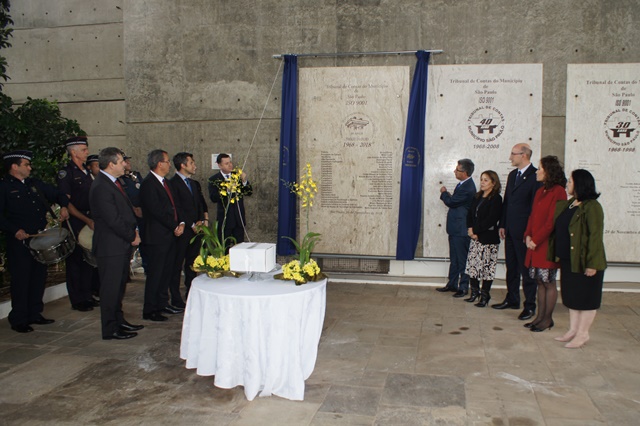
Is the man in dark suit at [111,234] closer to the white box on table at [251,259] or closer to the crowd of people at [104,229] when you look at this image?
the crowd of people at [104,229]

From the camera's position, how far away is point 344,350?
4.42 m

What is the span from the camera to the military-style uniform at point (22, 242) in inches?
191

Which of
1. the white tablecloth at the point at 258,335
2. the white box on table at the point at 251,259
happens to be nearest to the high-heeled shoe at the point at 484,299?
the white tablecloth at the point at 258,335

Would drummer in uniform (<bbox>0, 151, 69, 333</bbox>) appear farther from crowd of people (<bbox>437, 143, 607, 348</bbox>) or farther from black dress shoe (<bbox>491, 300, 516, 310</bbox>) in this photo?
black dress shoe (<bbox>491, 300, 516, 310</bbox>)

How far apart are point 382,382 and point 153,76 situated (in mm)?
5488

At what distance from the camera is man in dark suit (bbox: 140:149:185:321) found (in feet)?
16.7

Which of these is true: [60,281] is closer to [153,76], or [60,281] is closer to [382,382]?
[153,76]

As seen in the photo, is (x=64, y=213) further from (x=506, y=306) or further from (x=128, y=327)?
(x=506, y=306)

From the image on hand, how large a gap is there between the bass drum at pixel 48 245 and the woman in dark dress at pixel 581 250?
4.49 m

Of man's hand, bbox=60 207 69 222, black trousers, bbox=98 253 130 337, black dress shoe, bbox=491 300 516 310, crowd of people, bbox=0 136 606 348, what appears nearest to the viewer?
crowd of people, bbox=0 136 606 348

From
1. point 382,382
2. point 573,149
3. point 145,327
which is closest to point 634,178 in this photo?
point 573,149

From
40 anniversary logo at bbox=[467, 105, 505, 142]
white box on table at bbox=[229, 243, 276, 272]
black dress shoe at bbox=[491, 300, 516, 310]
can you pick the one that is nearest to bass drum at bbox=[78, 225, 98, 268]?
white box on table at bbox=[229, 243, 276, 272]

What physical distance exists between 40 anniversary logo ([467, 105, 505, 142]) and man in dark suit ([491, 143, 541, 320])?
3.90ft

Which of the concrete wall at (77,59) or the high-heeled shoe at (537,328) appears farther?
the concrete wall at (77,59)
